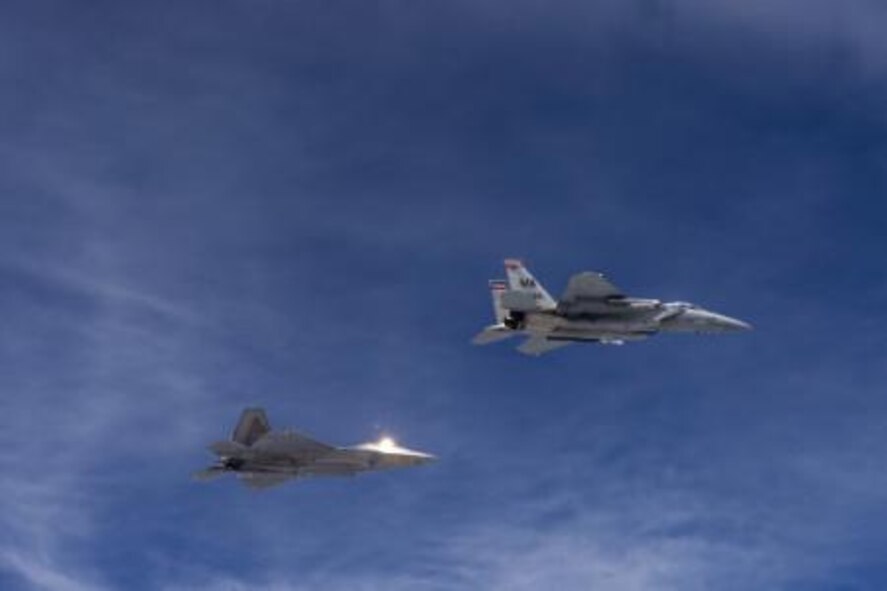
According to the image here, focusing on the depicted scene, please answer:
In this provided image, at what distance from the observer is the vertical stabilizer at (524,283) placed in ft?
555

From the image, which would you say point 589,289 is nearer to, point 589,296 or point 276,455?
point 589,296

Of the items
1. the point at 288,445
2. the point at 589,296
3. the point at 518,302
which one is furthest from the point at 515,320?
the point at 288,445

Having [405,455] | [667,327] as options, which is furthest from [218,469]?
[667,327]

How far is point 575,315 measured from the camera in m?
167

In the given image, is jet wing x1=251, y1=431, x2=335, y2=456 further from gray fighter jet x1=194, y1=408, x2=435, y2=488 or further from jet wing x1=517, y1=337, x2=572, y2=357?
jet wing x1=517, y1=337, x2=572, y2=357

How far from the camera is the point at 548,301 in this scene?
169750mm

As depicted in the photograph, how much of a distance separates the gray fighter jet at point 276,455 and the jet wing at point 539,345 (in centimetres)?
2758

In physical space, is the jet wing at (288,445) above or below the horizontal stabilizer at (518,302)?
below

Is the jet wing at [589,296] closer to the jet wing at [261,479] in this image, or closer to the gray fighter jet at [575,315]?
the gray fighter jet at [575,315]

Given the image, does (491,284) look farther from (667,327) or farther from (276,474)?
(276,474)

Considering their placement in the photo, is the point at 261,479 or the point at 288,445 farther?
the point at 261,479

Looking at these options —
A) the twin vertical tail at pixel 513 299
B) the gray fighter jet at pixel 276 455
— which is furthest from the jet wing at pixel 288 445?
the twin vertical tail at pixel 513 299

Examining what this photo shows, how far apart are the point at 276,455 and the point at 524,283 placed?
4450 cm

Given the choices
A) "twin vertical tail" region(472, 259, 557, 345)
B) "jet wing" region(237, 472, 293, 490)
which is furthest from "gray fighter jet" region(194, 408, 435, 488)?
"twin vertical tail" region(472, 259, 557, 345)
